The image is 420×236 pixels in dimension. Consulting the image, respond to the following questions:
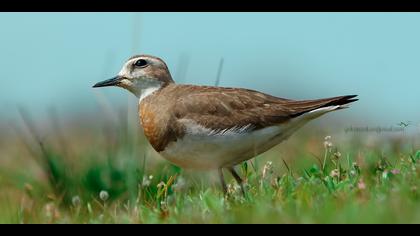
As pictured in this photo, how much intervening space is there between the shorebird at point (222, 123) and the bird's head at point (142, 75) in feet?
1.88

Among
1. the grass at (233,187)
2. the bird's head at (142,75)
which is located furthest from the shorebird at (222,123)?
the bird's head at (142,75)

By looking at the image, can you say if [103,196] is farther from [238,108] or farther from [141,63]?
[141,63]

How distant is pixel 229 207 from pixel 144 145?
5380 millimetres

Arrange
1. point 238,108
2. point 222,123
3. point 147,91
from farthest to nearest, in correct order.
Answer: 1. point 147,91
2. point 238,108
3. point 222,123

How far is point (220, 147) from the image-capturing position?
7.74 m

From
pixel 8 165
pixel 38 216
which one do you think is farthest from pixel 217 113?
pixel 8 165

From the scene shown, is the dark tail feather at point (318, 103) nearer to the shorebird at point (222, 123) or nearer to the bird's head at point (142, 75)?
the shorebird at point (222, 123)

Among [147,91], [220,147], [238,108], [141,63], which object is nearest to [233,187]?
[220,147]

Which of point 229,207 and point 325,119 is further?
point 325,119

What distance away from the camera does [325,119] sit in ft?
48.4

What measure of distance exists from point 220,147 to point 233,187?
0.40 m

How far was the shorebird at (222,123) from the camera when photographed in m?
7.78

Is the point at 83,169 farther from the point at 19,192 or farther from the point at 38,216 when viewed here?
the point at 38,216
